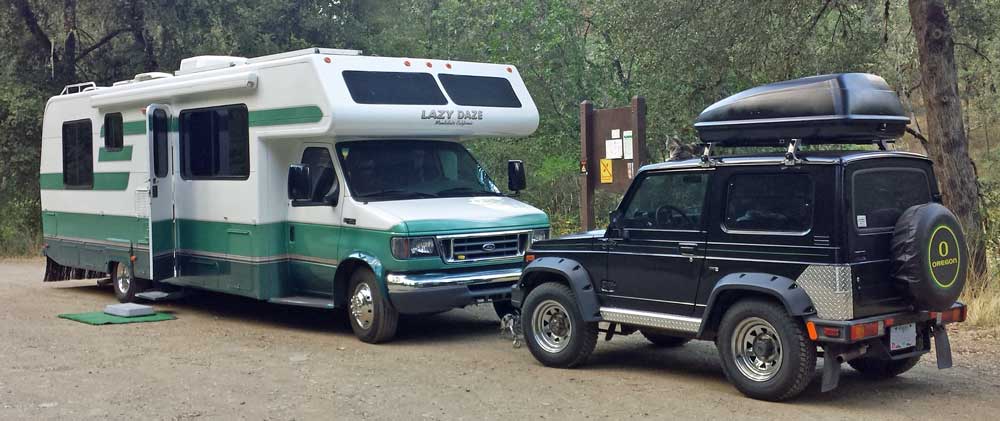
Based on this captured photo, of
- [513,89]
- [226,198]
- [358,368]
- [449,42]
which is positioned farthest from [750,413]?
[449,42]

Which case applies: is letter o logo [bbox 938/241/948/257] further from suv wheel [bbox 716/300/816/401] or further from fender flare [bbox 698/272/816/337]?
suv wheel [bbox 716/300/816/401]

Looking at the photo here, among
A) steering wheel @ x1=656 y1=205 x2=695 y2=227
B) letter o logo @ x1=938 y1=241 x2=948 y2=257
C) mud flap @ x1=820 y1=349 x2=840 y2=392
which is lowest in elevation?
mud flap @ x1=820 y1=349 x2=840 y2=392

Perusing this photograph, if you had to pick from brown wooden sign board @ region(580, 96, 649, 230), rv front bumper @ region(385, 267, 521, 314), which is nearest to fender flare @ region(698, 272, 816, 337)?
rv front bumper @ region(385, 267, 521, 314)

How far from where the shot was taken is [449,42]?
2530cm

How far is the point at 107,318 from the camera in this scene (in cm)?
1207

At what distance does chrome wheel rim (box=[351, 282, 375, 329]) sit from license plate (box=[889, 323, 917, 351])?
4877 millimetres

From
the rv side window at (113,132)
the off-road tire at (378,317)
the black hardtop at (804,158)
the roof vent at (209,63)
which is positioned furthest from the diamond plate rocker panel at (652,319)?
the rv side window at (113,132)

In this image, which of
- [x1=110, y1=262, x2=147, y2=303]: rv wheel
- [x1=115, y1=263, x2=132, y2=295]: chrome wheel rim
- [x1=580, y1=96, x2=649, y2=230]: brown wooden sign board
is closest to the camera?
[x1=580, y1=96, x2=649, y2=230]: brown wooden sign board

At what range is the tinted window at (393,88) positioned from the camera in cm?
1043

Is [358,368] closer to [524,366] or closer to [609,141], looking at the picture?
[524,366]

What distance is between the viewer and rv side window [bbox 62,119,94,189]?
45.6 ft

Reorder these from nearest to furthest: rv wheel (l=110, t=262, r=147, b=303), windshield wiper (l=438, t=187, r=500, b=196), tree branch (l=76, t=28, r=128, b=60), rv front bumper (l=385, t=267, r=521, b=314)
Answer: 1. rv front bumper (l=385, t=267, r=521, b=314)
2. windshield wiper (l=438, t=187, r=500, b=196)
3. rv wheel (l=110, t=262, r=147, b=303)
4. tree branch (l=76, t=28, r=128, b=60)

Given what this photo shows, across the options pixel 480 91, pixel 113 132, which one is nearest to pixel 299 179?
pixel 480 91

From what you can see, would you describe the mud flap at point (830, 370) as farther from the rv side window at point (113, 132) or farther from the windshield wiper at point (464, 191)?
the rv side window at point (113, 132)
